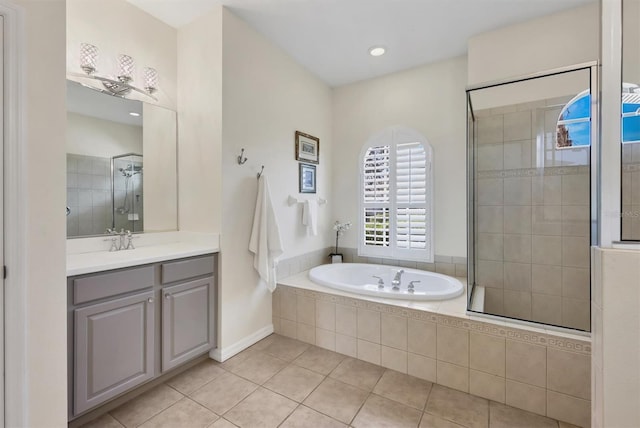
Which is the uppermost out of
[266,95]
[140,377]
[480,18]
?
[480,18]

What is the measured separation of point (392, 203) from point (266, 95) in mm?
1776

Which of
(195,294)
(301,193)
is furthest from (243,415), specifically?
(301,193)

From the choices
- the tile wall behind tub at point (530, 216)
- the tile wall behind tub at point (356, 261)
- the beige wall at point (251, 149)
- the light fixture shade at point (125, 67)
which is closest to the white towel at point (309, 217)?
the beige wall at point (251, 149)

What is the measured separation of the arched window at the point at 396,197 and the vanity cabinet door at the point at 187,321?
6.31 feet

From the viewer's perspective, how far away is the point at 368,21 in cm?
241

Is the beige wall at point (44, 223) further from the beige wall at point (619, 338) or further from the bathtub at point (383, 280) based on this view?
the beige wall at point (619, 338)

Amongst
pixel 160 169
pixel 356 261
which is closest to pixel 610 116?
pixel 160 169

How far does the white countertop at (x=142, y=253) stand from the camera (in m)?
1.60

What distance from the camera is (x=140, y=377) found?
1.79 meters

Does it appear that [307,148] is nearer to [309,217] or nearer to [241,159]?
[309,217]

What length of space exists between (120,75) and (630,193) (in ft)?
9.66

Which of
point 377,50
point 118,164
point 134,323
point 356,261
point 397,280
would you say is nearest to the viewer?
point 134,323

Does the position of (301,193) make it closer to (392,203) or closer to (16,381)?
(392,203)

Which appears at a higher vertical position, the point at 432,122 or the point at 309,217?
the point at 432,122
